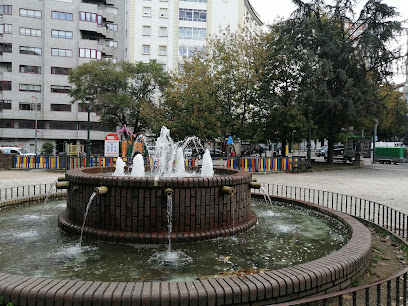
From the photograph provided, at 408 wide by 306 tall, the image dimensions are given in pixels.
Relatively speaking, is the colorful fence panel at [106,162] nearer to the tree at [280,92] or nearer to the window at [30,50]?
the tree at [280,92]

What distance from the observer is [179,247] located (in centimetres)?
562

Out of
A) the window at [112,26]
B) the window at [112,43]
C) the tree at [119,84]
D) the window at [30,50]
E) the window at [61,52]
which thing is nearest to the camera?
the tree at [119,84]

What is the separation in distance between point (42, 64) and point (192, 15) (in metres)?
23.0

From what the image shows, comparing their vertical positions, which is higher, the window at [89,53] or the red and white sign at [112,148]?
the window at [89,53]

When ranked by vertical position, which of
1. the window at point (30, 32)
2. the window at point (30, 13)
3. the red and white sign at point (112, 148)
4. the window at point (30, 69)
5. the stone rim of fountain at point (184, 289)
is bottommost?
the stone rim of fountain at point (184, 289)

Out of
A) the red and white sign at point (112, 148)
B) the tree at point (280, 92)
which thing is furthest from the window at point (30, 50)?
the tree at point (280, 92)

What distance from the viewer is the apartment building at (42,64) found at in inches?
1921

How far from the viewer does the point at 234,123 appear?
28141mm

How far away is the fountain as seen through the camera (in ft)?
11.0

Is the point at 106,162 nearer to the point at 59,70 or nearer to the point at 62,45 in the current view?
the point at 59,70

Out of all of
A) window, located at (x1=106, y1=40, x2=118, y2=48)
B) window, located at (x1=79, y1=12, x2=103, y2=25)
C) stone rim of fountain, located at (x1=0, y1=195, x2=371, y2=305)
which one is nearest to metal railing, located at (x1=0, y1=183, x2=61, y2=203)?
stone rim of fountain, located at (x1=0, y1=195, x2=371, y2=305)

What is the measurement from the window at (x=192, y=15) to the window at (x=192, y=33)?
1400 mm

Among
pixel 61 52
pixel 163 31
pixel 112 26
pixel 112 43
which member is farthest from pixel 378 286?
pixel 112 26

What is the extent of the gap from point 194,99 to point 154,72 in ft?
35.3
